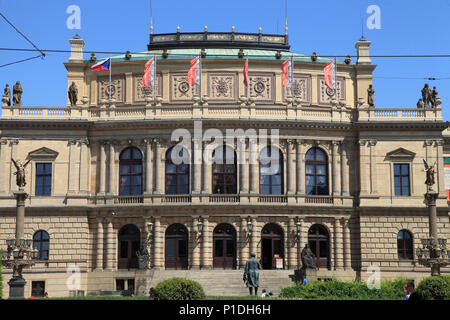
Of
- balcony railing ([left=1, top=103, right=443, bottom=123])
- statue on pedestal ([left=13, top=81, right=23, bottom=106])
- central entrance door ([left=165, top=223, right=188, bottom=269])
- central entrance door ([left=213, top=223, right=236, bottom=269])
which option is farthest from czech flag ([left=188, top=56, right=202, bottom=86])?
statue on pedestal ([left=13, top=81, right=23, bottom=106])

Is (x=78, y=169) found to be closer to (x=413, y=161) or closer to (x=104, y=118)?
(x=104, y=118)

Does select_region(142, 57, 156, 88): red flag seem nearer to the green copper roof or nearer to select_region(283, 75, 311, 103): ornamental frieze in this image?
the green copper roof

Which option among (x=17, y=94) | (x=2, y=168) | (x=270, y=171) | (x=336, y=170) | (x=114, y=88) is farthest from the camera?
(x=114, y=88)

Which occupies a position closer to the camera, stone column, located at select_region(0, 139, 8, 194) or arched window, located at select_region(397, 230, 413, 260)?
stone column, located at select_region(0, 139, 8, 194)

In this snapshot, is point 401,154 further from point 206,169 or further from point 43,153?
point 43,153

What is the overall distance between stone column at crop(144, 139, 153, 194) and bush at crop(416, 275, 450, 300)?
28.6 metres

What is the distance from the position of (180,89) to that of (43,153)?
39.7 ft

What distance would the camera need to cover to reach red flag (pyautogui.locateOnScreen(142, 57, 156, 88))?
178ft

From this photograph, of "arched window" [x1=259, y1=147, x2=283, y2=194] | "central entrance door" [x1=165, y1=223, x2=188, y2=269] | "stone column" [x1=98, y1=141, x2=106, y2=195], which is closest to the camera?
"central entrance door" [x1=165, y1=223, x2=188, y2=269]

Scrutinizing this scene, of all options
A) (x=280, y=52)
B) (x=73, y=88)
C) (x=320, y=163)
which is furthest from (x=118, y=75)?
(x=320, y=163)

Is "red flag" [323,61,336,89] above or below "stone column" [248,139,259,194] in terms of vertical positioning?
above

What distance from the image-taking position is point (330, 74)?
179 ft

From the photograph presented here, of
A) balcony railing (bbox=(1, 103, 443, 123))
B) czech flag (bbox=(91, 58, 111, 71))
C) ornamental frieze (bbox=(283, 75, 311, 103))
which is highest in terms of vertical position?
czech flag (bbox=(91, 58, 111, 71))

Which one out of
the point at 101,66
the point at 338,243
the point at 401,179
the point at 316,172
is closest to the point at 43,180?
the point at 101,66
